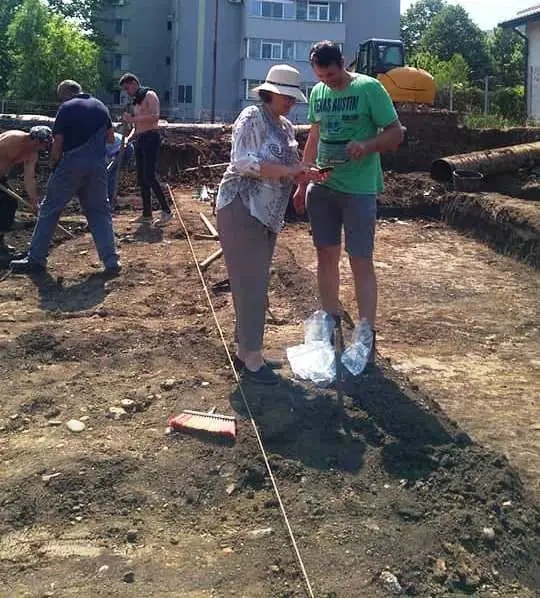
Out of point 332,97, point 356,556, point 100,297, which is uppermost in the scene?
point 332,97

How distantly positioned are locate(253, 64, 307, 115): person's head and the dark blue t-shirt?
128 inches

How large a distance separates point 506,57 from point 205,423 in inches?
2668

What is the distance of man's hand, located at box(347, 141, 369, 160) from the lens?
449 centimetres

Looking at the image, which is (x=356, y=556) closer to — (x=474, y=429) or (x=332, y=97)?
(x=474, y=429)

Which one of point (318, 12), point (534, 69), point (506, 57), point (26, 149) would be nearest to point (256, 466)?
point (26, 149)

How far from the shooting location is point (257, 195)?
4.35m

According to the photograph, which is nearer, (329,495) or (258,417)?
(329,495)

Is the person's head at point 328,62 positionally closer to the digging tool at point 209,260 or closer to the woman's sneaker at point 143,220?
the digging tool at point 209,260

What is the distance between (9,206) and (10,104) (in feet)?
125

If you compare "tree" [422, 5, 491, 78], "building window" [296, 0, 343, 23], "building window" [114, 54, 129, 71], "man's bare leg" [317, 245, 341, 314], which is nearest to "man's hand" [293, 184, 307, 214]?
"man's bare leg" [317, 245, 341, 314]

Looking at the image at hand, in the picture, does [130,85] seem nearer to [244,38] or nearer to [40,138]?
[40,138]

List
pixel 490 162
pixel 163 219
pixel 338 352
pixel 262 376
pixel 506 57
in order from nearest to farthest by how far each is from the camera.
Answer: pixel 262 376 → pixel 338 352 → pixel 163 219 → pixel 490 162 → pixel 506 57

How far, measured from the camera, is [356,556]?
118 inches

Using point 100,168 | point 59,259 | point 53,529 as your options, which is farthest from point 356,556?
point 59,259
